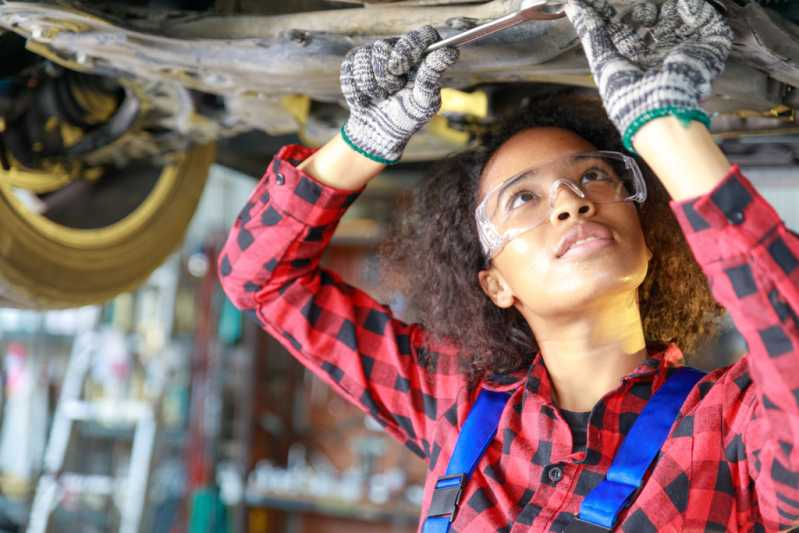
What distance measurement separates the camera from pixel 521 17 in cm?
89

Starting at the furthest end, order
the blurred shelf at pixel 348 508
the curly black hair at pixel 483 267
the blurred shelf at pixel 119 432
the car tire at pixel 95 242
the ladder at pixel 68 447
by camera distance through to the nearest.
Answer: the blurred shelf at pixel 119 432, the blurred shelf at pixel 348 508, the ladder at pixel 68 447, the car tire at pixel 95 242, the curly black hair at pixel 483 267

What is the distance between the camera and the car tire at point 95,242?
1.38 metres

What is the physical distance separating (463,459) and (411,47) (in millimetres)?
526

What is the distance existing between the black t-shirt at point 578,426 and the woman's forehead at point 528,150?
13.6 inches

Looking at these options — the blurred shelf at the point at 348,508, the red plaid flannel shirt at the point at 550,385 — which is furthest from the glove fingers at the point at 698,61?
the blurred shelf at the point at 348,508

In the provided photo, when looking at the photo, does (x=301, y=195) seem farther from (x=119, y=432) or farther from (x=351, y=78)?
(x=119, y=432)

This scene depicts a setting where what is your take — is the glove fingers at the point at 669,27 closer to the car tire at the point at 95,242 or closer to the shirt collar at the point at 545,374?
the shirt collar at the point at 545,374

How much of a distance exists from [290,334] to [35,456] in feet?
Result: 10.6

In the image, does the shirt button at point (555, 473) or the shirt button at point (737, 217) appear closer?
the shirt button at point (737, 217)

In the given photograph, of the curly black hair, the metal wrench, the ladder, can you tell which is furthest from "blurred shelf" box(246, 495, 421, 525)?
the metal wrench

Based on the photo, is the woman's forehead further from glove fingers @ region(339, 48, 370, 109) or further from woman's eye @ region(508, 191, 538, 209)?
glove fingers @ region(339, 48, 370, 109)

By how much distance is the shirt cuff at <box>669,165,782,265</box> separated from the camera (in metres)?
0.73

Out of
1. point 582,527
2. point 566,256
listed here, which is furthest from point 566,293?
point 582,527

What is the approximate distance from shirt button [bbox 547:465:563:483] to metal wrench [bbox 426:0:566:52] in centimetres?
53
